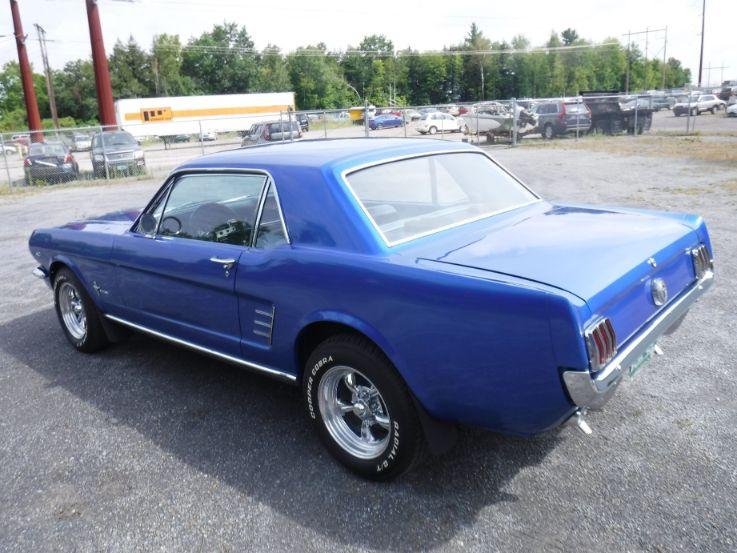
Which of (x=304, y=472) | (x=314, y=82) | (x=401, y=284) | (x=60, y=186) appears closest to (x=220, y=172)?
(x=401, y=284)

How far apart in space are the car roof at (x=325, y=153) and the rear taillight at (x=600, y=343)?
4.95ft

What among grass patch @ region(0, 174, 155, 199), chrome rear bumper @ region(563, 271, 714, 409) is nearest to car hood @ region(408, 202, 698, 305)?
chrome rear bumper @ region(563, 271, 714, 409)

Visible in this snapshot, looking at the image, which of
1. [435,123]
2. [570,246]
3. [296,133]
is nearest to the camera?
[570,246]

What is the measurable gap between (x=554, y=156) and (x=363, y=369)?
17.4m

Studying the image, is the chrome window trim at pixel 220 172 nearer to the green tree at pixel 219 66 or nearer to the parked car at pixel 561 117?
the parked car at pixel 561 117

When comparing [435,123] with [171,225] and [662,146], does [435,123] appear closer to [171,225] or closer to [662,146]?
[662,146]

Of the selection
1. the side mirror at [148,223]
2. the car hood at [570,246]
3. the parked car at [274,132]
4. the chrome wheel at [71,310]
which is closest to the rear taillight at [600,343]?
the car hood at [570,246]

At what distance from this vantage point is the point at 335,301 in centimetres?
287

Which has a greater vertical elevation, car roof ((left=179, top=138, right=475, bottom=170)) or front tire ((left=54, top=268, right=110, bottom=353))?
car roof ((left=179, top=138, right=475, bottom=170))

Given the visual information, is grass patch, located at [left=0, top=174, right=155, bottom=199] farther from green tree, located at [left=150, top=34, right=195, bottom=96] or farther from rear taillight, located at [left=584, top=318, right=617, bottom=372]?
green tree, located at [left=150, top=34, right=195, bottom=96]

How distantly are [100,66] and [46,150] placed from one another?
41.1 ft

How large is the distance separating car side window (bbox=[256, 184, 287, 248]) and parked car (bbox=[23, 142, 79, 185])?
18.2 meters

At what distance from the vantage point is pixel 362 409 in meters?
2.99

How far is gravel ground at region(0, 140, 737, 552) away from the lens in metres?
2.60
